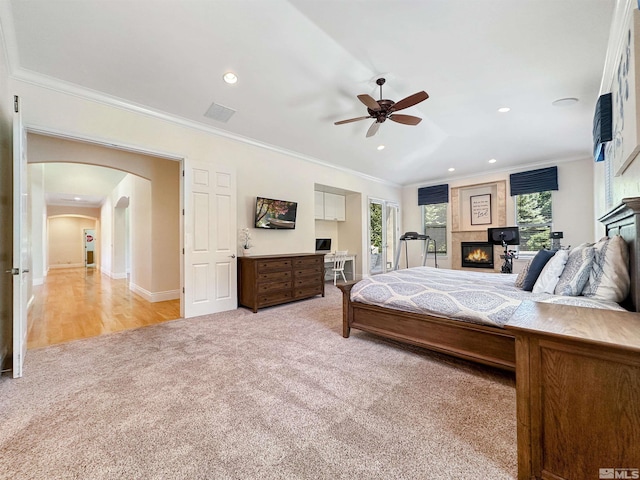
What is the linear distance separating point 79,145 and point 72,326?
278 centimetres

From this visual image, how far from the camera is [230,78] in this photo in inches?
133

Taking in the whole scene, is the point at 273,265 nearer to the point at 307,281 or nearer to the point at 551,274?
the point at 307,281

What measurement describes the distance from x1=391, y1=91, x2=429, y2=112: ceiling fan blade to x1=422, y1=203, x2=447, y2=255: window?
17.2 ft

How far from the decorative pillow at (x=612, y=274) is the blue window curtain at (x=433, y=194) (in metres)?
6.11

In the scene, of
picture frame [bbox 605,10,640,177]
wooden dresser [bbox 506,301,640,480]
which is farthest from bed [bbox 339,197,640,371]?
wooden dresser [bbox 506,301,640,480]

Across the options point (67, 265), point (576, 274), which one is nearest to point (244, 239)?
point (576, 274)

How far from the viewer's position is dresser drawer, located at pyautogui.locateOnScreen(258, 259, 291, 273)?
4273 millimetres

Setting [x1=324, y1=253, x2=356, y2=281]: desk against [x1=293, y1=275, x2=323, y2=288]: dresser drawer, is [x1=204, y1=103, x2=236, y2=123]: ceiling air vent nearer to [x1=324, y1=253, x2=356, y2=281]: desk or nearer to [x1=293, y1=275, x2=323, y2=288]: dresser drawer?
[x1=293, y1=275, x2=323, y2=288]: dresser drawer

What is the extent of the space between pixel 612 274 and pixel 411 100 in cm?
247

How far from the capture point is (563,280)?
86.0 inches

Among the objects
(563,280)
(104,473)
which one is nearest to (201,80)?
(104,473)

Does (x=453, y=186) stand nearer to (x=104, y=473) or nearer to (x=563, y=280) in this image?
(x=563, y=280)

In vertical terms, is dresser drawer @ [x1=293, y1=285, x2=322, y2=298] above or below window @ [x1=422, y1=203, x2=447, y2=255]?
below

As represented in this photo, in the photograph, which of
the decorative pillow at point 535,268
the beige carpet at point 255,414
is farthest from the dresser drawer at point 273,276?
the decorative pillow at point 535,268
